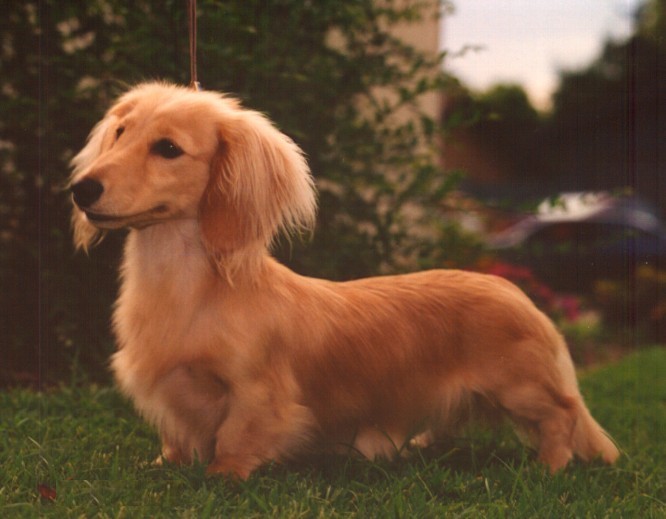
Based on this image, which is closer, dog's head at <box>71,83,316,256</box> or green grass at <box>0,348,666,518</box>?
green grass at <box>0,348,666,518</box>

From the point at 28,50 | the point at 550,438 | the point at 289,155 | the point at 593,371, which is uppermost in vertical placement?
the point at 28,50

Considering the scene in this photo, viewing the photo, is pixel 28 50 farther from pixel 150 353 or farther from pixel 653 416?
pixel 653 416

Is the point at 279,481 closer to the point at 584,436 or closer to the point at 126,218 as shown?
the point at 126,218

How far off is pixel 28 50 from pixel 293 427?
2.47 metres

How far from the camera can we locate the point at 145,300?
2543 mm

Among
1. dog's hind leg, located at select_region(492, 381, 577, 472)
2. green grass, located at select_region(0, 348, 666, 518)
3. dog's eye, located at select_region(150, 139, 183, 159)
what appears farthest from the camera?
dog's hind leg, located at select_region(492, 381, 577, 472)

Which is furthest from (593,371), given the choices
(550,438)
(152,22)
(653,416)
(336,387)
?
(152,22)

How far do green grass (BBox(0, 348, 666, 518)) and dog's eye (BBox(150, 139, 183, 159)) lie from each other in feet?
3.21

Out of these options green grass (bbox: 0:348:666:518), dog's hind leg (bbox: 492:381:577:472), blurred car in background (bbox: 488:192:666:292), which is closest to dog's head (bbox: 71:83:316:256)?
green grass (bbox: 0:348:666:518)

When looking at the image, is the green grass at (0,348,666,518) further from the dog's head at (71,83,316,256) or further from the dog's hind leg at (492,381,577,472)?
the dog's head at (71,83,316,256)

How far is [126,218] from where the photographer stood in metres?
2.28

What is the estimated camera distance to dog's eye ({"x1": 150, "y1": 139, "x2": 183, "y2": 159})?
7.86ft

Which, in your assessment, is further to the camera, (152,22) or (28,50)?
(28,50)

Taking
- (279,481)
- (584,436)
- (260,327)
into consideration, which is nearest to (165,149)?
Answer: (260,327)
